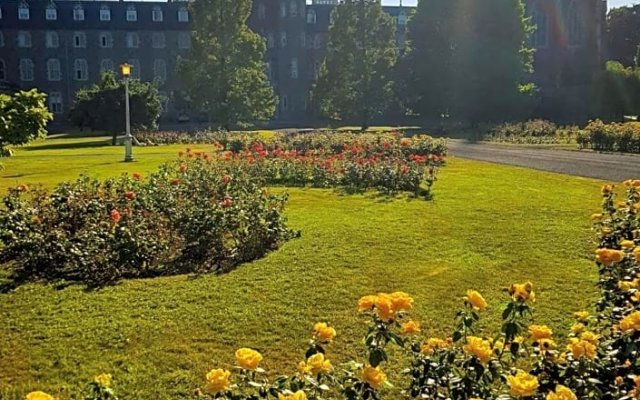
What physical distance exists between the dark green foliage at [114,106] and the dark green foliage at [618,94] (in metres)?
26.9

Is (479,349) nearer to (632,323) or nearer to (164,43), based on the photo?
(632,323)

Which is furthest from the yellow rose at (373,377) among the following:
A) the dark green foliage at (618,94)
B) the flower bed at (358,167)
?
the dark green foliage at (618,94)

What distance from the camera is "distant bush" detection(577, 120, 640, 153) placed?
890 inches

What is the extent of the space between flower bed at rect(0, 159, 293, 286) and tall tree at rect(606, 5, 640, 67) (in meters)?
66.3

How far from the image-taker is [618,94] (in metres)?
40.0

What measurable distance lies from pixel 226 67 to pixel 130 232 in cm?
3418

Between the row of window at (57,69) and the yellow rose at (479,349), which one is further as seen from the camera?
the row of window at (57,69)

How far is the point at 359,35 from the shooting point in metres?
43.4

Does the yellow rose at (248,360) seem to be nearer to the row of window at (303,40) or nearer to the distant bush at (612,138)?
the distant bush at (612,138)

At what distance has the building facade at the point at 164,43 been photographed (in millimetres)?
58469

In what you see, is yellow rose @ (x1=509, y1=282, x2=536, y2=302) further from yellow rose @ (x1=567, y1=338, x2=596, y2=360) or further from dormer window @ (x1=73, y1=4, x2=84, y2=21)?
dormer window @ (x1=73, y1=4, x2=84, y2=21)

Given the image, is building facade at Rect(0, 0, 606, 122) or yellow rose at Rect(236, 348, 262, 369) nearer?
yellow rose at Rect(236, 348, 262, 369)

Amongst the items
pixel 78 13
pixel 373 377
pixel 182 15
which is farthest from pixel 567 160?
pixel 78 13

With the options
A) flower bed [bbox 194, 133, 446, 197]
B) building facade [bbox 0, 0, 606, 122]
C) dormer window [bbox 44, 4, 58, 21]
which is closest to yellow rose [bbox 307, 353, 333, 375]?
flower bed [bbox 194, 133, 446, 197]
